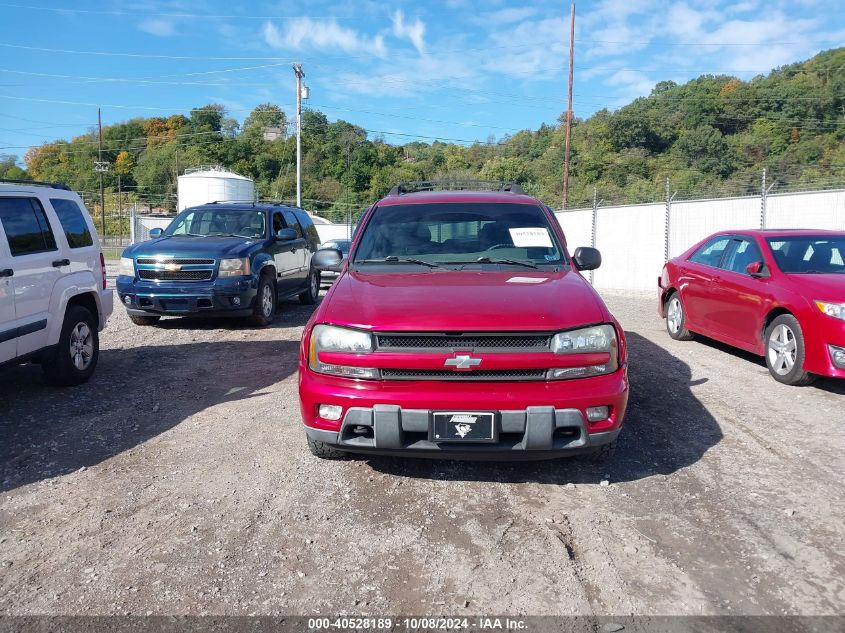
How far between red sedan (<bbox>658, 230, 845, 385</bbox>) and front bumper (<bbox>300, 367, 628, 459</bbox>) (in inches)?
134

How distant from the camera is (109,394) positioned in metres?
6.06

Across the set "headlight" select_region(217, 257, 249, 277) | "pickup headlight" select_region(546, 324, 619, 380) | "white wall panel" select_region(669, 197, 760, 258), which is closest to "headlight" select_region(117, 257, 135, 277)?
"headlight" select_region(217, 257, 249, 277)

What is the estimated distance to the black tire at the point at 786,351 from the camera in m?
6.24

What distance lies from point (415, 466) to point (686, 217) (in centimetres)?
1343

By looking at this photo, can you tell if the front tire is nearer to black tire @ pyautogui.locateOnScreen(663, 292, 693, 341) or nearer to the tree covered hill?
black tire @ pyautogui.locateOnScreen(663, 292, 693, 341)

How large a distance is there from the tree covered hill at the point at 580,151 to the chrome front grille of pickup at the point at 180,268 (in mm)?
12744

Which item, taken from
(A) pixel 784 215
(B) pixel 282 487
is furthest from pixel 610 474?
(A) pixel 784 215

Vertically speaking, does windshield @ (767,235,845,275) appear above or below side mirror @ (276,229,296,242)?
below

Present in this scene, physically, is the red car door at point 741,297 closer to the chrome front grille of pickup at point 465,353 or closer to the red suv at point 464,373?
the red suv at point 464,373

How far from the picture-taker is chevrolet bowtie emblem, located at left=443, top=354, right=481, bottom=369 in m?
3.56

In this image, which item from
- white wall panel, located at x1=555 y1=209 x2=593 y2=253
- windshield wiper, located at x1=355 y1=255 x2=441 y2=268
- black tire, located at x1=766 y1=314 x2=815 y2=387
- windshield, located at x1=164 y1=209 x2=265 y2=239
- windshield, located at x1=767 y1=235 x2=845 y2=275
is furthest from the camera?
white wall panel, located at x1=555 y1=209 x2=593 y2=253

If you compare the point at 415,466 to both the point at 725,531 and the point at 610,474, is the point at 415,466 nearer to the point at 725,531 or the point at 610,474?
the point at 610,474

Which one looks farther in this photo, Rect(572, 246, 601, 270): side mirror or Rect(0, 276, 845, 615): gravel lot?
Rect(572, 246, 601, 270): side mirror

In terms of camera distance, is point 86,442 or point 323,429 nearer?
point 323,429
